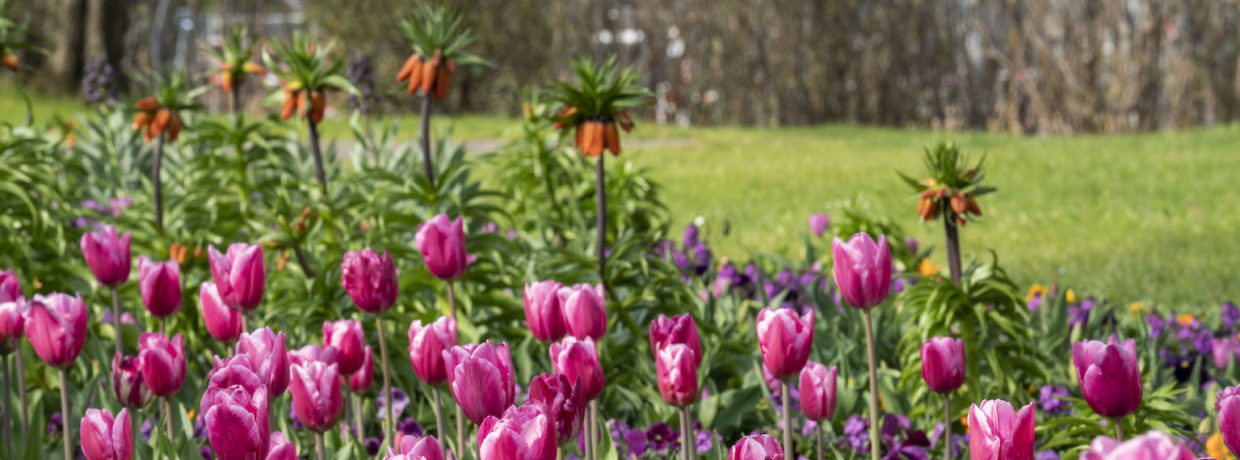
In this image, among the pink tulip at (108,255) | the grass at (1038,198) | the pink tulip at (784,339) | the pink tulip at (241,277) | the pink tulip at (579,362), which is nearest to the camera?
the pink tulip at (579,362)

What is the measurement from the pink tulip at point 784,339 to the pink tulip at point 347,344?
0.57 meters

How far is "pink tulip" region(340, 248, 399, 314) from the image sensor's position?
201cm

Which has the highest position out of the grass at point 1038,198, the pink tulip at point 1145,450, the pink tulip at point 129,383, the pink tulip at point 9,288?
the pink tulip at point 1145,450

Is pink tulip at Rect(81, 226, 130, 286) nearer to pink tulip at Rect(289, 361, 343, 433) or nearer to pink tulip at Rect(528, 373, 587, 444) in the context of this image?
pink tulip at Rect(289, 361, 343, 433)

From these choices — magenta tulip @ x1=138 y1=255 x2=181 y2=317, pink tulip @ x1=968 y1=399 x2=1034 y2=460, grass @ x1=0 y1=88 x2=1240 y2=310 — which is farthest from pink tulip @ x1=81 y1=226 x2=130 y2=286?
grass @ x1=0 y1=88 x2=1240 y2=310

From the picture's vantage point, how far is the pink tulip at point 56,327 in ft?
6.13

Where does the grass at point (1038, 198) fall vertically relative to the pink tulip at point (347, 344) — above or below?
below

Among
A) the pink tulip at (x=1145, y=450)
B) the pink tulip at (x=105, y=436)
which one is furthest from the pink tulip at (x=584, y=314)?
the pink tulip at (x=1145, y=450)

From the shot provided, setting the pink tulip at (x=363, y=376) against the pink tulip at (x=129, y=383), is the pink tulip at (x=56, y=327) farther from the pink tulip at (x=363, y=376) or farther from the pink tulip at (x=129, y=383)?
the pink tulip at (x=363, y=376)

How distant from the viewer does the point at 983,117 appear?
41.8ft

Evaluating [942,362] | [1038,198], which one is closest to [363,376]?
[942,362]

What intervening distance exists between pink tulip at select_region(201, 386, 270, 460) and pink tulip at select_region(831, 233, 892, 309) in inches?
33.9

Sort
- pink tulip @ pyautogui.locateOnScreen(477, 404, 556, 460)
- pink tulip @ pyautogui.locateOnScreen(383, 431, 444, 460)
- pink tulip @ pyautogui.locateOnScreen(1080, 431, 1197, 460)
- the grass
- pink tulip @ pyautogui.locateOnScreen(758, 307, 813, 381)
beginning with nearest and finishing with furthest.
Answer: pink tulip @ pyautogui.locateOnScreen(1080, 431, 1197, 460), pink tulip @ pyautogui.locateOnScreen(477, 404, 556, 460), pink tulip @ pyautogui.locateOnScreen(383, 431, 444, 460), pink tulip @ pyautogui.locateOnScreen(758, 307, 813, 381), the grass

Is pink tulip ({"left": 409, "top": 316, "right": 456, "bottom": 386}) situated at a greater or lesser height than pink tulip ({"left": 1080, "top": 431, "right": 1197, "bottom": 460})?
lesser
